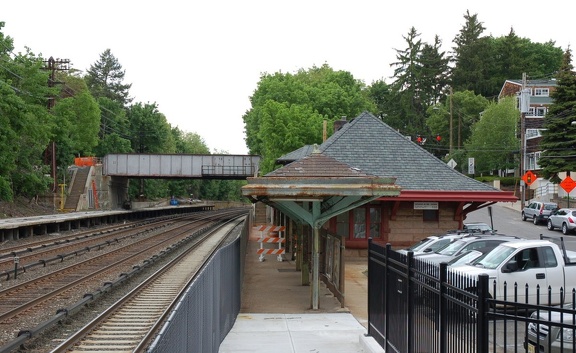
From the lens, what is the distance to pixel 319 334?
13188 millimetres

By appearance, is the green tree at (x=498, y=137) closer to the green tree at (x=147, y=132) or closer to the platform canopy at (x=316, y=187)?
the green tree at (x=147, y=132)

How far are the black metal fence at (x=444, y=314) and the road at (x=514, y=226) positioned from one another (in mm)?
22682

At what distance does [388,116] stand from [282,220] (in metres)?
60.6

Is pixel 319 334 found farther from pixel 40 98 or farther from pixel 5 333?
pixel 40 98

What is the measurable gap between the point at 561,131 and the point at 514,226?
1555 centimetres

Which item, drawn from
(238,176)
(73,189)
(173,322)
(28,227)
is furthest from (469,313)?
(73,189)

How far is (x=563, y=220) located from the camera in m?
40.4

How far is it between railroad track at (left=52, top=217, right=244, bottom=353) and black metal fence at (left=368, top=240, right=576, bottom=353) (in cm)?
387

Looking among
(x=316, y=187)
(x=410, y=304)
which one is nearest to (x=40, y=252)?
(x=316, y=187)

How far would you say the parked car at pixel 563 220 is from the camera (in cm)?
3944

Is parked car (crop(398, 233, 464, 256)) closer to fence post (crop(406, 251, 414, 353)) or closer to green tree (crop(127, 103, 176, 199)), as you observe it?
fence post (crop(406, 251, 414, 353))

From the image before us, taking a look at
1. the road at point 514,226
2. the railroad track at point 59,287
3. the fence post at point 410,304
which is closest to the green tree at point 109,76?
the road at point 514,226

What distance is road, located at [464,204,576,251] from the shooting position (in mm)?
38531

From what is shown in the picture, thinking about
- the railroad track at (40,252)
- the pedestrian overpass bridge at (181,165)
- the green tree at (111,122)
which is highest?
the green tree at (111,122)
